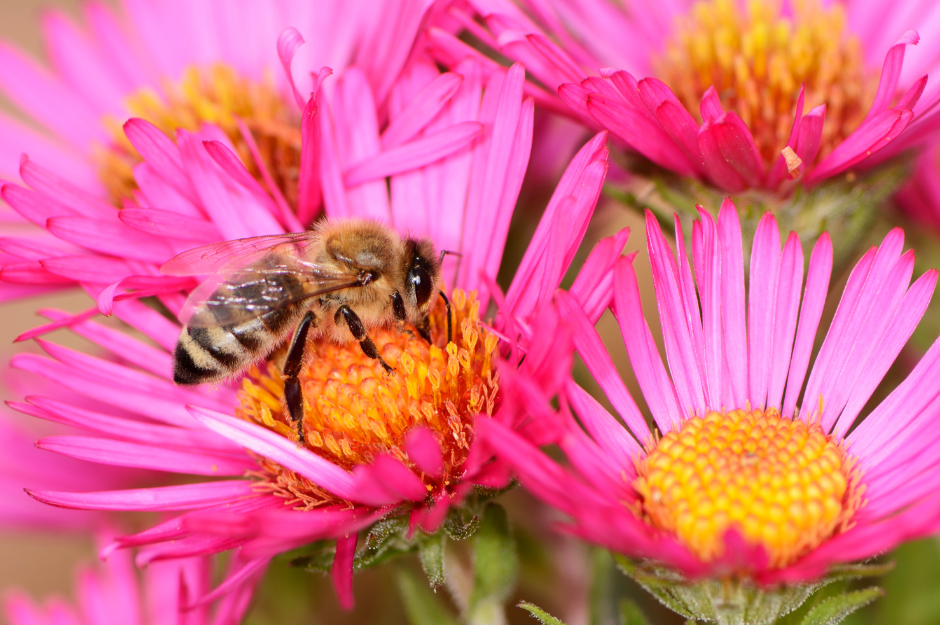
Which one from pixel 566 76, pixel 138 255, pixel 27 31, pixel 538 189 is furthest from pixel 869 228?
pixel 27 31

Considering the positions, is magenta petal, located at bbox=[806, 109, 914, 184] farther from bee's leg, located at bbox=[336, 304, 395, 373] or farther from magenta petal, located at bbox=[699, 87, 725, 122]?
bee's leg, located at bbox=[336, 304, 395, 373]

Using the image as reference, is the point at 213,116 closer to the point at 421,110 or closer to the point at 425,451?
the point at 421,110

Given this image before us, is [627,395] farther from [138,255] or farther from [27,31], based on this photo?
[27,31]

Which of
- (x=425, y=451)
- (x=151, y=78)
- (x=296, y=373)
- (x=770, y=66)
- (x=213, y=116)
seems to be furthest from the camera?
(x=151, y=78)

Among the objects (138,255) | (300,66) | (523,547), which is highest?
(300,66)

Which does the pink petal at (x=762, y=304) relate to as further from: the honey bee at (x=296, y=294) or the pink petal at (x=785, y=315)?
the honey bee at (x=296, y=294)

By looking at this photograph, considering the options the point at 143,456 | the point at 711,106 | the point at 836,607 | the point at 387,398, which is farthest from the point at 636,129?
the point at 143,456
